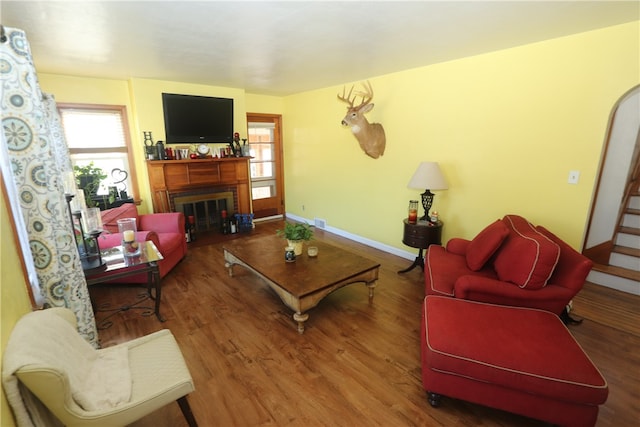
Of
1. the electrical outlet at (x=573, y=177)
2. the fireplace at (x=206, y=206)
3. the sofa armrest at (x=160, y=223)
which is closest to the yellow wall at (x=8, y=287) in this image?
the sofa armrest at (x=160, y=223)

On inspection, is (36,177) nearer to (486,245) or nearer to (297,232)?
(297,232)

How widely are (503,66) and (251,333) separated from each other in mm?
3504

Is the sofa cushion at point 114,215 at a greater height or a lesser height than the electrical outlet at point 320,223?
greater

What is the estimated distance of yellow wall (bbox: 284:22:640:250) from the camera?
2475mm

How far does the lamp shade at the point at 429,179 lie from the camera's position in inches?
123

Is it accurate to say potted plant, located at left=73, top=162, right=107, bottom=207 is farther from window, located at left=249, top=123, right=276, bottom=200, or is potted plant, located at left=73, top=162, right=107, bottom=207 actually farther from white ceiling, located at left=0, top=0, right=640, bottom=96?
window, located at left=249, top=123, right=276, bottom=200

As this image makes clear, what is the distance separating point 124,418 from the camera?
1.27 metres

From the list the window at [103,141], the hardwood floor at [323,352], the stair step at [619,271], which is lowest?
the hardwood floor at [323,352]

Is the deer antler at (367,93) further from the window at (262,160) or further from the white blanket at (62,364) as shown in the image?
the white blanket at (62,364)

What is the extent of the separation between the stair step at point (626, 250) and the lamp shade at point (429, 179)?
2.24 meters

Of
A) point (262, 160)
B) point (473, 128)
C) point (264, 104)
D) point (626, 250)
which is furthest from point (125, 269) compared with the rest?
point (626, 250)

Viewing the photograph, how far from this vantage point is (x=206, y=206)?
5012 millimetres

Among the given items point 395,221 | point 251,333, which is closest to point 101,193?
point 251,333

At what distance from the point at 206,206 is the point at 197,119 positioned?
1.44 m
